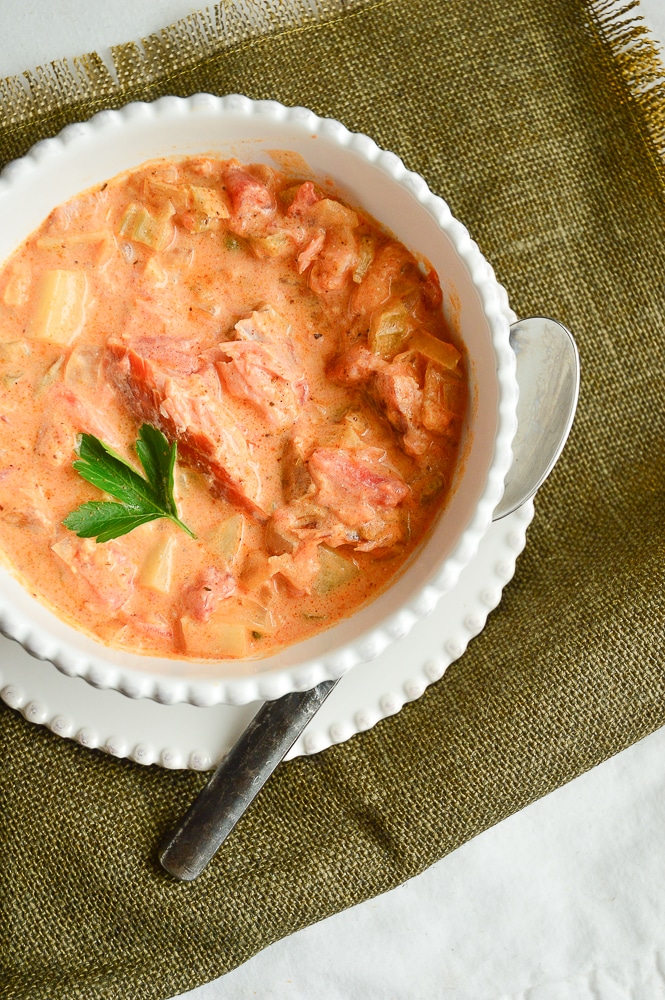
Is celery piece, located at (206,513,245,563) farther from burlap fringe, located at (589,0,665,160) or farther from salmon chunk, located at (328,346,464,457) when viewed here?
burlap fringe, located at (589,0,665,160)

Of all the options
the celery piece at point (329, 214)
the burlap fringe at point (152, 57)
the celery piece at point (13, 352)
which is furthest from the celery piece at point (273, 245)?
the burlap fringe at point (152, 57)

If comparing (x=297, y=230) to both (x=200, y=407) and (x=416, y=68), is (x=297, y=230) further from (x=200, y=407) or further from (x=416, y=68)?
(x=416, y=68)

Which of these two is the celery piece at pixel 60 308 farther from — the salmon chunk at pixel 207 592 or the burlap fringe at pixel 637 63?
the burlap fringe at pixel 637 63

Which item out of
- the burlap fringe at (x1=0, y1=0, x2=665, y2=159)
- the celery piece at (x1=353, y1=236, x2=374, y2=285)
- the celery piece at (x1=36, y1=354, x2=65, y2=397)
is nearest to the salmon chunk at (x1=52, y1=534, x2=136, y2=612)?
the celery piece at (x1=36, y1=354, x2=65, y2=397)

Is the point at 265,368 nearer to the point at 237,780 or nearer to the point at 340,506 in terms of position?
the point at 340,506

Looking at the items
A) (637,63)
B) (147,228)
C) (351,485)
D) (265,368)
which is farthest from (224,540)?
(637,63)

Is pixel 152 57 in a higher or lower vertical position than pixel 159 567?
higher

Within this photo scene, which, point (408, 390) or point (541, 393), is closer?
point (408, 390)
